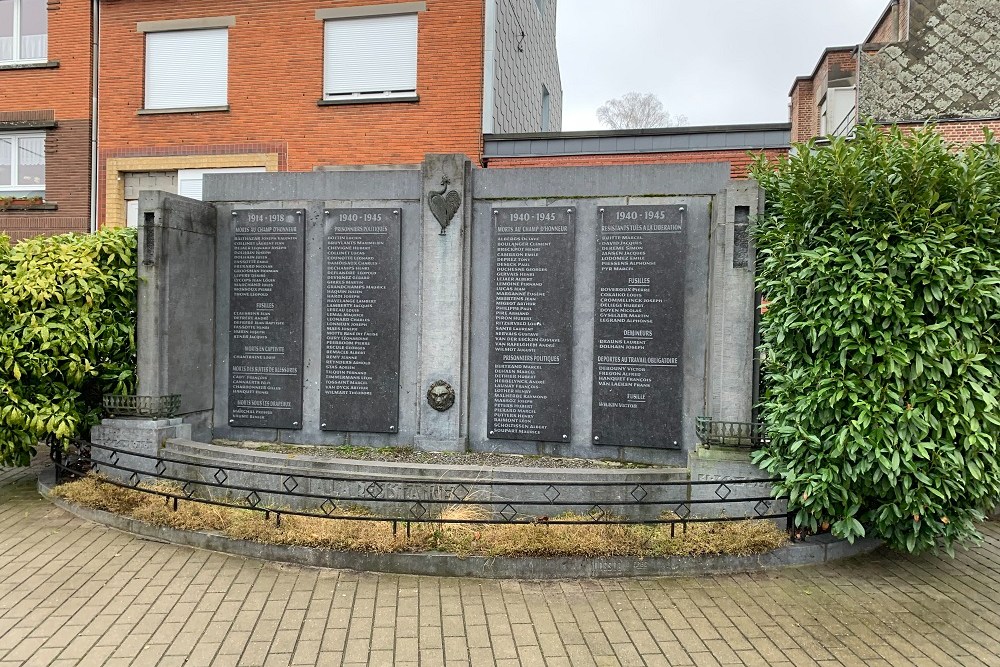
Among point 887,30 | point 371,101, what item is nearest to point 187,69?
point 371,101

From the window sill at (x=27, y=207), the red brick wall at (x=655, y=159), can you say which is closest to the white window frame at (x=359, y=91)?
the red brick wall at (x=655, y=159)

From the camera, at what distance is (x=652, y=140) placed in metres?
12.7

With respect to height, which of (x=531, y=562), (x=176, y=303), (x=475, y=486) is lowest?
(x=531, y=562)

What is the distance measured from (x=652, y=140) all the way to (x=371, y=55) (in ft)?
20.9

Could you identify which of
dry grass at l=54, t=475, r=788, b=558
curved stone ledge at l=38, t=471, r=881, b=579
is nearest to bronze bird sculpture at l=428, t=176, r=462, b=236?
dry grass at l=54, t=475, r=788, b=558

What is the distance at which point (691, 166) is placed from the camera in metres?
7.56

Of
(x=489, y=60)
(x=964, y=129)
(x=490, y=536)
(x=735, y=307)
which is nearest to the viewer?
(x=490, y=536)

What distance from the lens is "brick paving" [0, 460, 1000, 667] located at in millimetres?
4531

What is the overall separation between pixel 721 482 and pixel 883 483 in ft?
4.31

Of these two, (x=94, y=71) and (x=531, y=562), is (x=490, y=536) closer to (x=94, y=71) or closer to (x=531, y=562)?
(x=531, y=562)

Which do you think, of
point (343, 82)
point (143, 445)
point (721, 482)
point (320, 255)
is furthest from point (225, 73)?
point (721, 482)

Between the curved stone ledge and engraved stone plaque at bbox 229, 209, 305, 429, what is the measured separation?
257 centimetres

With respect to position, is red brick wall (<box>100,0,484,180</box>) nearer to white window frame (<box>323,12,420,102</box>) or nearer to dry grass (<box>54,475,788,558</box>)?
white window frame (<box>323,12,420,102</box>)

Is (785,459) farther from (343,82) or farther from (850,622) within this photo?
(343,82)
